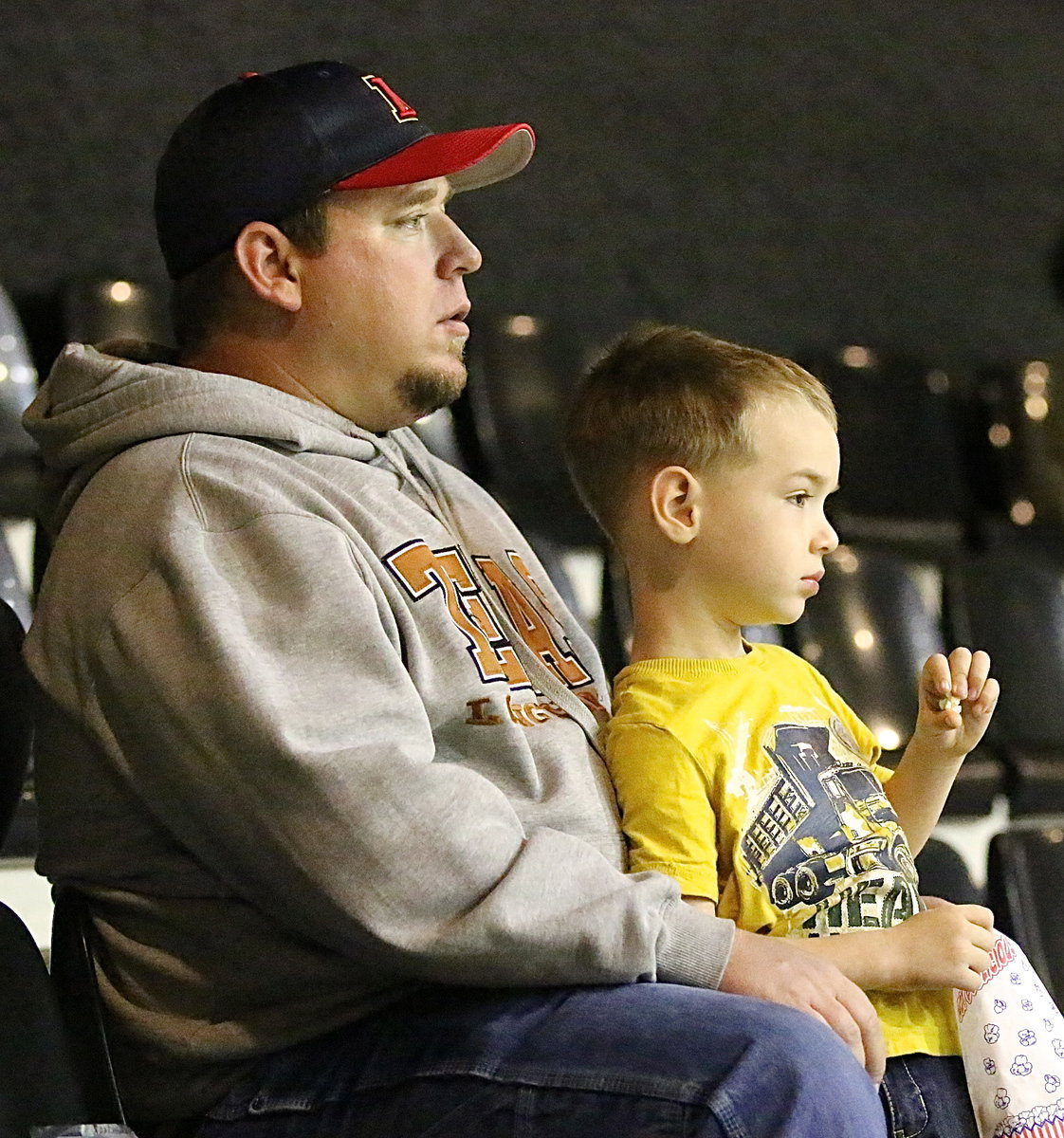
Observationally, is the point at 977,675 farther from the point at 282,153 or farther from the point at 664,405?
the point at 282,153

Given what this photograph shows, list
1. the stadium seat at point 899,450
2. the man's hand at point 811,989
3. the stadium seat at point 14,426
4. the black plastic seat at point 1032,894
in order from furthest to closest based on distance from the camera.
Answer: the stadium seat at point 899,450 < the stadium seat at point 14,426 < the black plastic seat at point 1032,894 < the man's hand at point 811,989

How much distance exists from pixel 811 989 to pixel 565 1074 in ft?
0.67

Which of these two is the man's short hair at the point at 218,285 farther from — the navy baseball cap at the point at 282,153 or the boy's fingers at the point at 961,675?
the boy's fingers at the point at 961,675

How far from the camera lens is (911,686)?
109 inches

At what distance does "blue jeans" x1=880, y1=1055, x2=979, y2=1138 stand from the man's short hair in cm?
90

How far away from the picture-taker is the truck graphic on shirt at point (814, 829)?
1474 mm

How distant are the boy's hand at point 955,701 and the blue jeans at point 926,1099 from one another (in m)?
0.28

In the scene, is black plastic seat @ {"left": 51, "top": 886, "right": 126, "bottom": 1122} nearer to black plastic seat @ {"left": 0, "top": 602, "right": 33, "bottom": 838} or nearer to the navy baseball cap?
black plastic seat @ {"left": 0, "top": 602, "right": 33, "bottom": 838}

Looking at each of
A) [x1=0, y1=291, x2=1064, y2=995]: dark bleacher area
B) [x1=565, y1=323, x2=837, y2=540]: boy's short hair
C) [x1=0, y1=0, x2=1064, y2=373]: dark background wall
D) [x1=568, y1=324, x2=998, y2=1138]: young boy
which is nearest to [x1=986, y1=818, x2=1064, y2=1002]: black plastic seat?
[x1=0, y1=291, x2=1064, y2=995]: dark bleacher area

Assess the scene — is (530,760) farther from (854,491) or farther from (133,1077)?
(854,491)

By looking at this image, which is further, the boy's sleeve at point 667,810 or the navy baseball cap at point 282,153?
the navy baseball cap at point 282,153

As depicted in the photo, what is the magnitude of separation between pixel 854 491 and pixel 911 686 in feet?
2.19

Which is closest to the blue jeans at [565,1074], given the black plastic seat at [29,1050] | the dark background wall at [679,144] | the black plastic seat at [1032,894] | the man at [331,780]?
the man at [331,780]

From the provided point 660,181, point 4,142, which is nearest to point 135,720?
point 4,142
